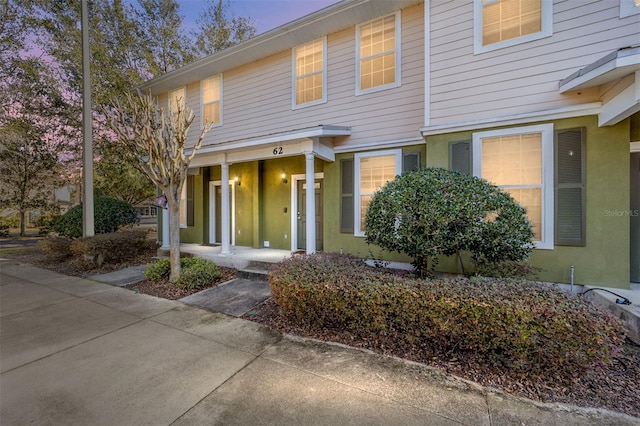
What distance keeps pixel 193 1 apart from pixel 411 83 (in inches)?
566

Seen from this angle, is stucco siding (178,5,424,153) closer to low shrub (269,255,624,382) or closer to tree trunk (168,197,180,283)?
tree trunk (168,197,180,283)

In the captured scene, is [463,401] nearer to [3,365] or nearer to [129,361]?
[129,361]

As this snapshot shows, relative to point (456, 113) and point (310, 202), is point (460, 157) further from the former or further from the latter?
point (310, 202)

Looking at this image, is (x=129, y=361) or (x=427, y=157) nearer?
(x=129, y=361)

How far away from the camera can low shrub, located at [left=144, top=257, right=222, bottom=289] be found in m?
5.57

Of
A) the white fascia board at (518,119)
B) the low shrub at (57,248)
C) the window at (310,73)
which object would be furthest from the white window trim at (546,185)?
the low shrub at (57,248)

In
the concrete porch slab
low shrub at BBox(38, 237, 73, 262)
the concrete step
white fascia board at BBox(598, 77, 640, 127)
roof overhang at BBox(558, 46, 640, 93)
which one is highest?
roof overhang at BBox(558, 46, 640, 93)

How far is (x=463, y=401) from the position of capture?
2.34m

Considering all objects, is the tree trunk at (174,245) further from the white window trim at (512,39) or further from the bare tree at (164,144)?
the white window trim at (512,39)

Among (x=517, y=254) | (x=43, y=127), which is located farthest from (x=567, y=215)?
(x=43, y=127)

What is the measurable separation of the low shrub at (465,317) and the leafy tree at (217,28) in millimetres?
16010

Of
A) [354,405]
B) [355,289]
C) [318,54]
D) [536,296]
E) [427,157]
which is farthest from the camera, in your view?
[318,54]

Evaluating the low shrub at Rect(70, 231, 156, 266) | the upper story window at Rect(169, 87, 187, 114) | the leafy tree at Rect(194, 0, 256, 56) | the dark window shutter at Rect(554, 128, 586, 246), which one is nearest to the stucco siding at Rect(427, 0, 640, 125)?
the dark window shutter at Rect(554, 128, 586, 246)

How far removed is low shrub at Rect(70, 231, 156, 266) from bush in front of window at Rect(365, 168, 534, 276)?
24.1ft
